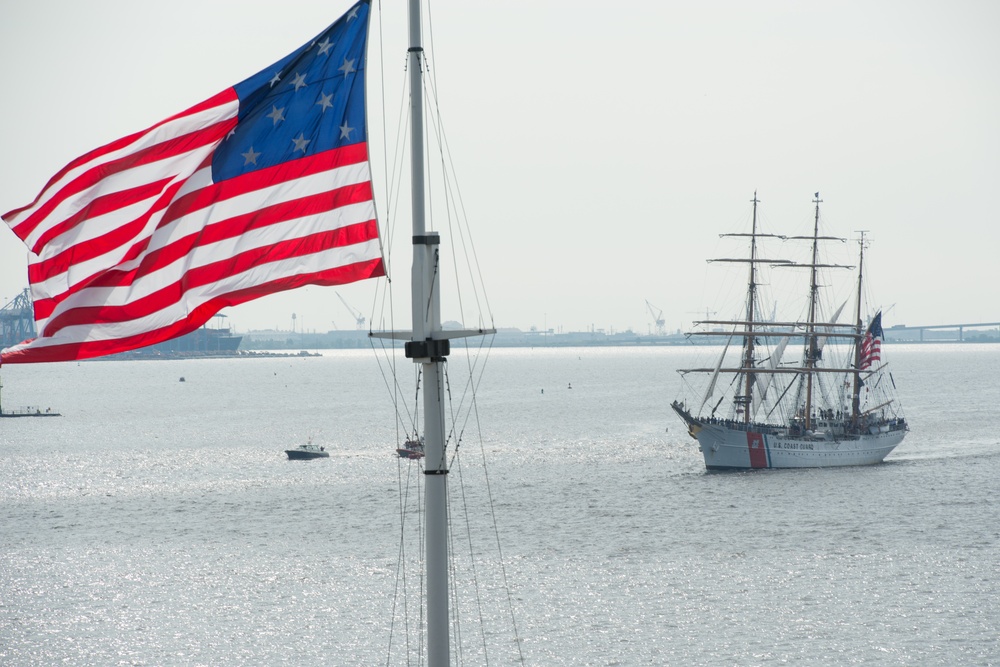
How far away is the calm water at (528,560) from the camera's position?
40.5 meters

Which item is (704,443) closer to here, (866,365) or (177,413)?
(866,365)

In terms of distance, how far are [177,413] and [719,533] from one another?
5070 inches

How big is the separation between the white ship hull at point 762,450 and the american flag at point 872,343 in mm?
9393

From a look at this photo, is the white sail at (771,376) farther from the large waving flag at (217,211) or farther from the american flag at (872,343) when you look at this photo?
the large waving flag at (217,211)

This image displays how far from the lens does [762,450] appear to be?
92.8 meters

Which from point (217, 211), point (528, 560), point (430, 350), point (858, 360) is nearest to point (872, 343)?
point (858, 360)

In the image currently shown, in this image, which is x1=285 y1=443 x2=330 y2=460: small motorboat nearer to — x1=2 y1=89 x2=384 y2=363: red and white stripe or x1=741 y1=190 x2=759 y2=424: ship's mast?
x1=741 y1=190 x2=759 y2=424: ship's mast

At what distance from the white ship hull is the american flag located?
370 inches

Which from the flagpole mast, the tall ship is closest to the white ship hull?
the tall ship

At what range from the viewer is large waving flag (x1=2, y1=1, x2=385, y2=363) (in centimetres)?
1230

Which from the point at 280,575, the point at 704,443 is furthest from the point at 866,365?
the point at 280,575

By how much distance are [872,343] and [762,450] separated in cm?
1735

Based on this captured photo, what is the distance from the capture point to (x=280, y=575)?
51750 mm

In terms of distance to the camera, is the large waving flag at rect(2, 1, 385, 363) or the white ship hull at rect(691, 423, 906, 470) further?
the white ship hull at rect(691, 423, 906, 470)
